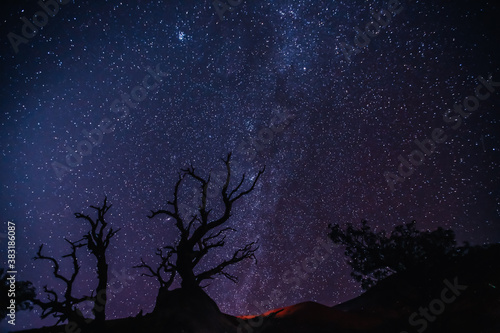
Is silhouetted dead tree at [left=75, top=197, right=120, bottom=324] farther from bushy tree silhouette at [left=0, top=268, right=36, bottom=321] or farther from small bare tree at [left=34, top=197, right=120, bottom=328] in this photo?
bushy tree silhouette at [left=0, top=268, right=36, bottom=321]

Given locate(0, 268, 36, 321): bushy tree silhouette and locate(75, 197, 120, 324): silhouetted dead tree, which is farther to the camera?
locate(0, 268, 36, 321): bushy tree silhouette

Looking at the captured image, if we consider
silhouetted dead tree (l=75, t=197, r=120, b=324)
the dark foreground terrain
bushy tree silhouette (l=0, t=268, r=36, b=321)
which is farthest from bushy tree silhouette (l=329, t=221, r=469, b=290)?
bushy tree silhouette (l=0, t=268, r=36, b=321)

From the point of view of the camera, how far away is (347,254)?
20891mm

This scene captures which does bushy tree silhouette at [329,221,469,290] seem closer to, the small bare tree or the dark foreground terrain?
the dark foreground terrain

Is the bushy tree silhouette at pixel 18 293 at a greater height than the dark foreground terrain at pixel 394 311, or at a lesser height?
greater

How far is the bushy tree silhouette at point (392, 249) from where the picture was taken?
1731 cm

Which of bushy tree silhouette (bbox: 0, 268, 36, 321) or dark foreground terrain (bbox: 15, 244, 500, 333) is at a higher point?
bushy tree silhouette (bbox: 0, 268, 36, 321)

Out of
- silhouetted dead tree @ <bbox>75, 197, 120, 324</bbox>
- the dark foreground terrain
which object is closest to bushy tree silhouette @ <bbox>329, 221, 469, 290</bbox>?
the dark foreground terrain

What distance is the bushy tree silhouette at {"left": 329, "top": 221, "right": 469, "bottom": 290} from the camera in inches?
682

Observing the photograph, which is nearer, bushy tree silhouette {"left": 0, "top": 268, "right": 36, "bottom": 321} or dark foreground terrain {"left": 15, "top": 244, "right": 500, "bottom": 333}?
dark foreground terrain {"left": 15, "top": 244, "right": 500, "bottom": 333}

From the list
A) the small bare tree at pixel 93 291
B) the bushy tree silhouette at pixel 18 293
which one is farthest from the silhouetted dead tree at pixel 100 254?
the bushy tree silhouette at pixel 18 293

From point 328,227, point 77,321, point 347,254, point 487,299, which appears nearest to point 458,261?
point 487,299

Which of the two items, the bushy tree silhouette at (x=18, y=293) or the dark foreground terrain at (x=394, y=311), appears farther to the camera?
the bushy tree silhouette at (x=18, y=293)

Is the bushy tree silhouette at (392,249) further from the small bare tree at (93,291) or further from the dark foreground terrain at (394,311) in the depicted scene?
the small bare tree at (93,291)
